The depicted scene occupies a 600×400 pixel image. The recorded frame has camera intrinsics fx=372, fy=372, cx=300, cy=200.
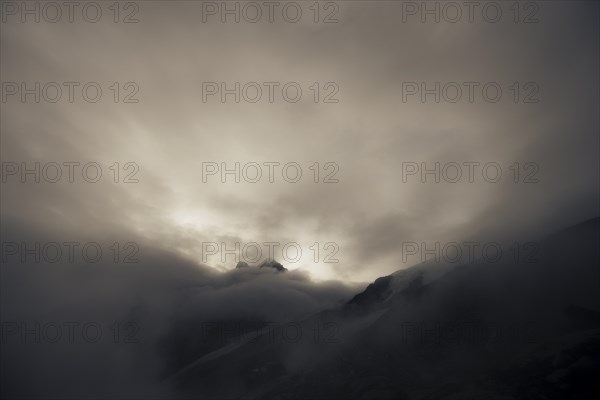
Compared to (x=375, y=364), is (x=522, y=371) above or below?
below

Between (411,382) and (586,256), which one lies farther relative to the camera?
(586,256)

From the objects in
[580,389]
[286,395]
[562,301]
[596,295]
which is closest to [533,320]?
[562,301]

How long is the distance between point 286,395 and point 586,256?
17481 cm

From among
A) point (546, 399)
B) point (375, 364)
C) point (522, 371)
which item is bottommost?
point (546, 399)

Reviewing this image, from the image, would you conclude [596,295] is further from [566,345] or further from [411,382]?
[411,382]

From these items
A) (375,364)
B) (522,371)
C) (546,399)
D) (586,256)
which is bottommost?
(546,399)

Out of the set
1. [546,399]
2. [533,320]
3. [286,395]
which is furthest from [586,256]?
[286,395]

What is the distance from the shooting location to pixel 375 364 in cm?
19562

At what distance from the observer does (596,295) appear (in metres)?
170

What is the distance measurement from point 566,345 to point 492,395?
37914 millimetres

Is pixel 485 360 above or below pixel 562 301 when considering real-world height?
below

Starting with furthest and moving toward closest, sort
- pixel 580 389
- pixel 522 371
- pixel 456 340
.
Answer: pixel 456 340, pixel 522 371, pixel 580 389

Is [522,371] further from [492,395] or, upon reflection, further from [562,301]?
[562,301]

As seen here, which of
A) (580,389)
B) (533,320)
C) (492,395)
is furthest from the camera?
(533,320)
